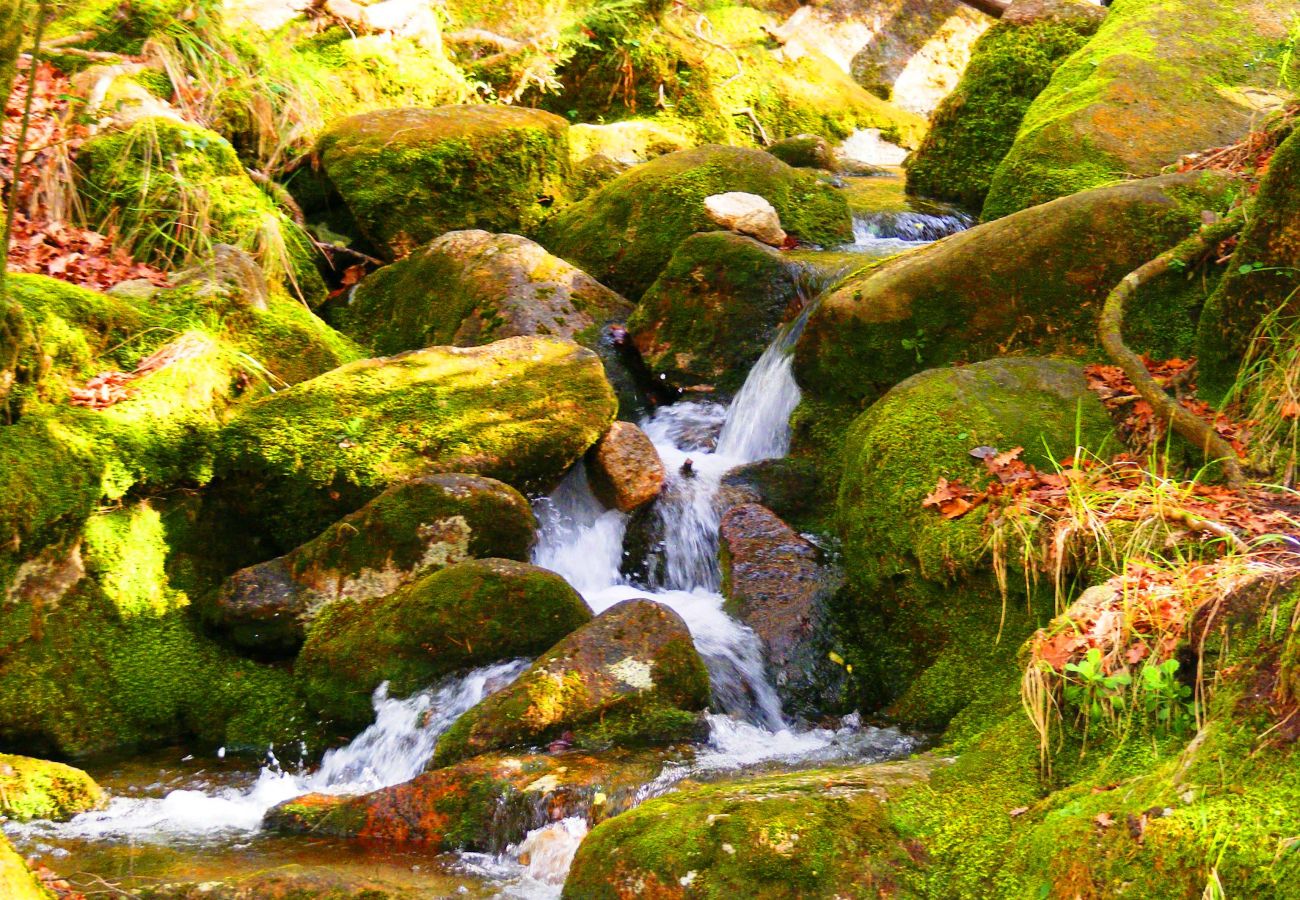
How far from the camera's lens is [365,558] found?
5859mm

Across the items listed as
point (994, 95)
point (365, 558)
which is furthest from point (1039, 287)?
point (994, 95)

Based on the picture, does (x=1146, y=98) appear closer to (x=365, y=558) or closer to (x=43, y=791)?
(x=365, y=558)

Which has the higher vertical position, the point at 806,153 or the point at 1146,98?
the point at 1146,98

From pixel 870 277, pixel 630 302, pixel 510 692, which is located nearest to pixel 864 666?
pixel 510 692

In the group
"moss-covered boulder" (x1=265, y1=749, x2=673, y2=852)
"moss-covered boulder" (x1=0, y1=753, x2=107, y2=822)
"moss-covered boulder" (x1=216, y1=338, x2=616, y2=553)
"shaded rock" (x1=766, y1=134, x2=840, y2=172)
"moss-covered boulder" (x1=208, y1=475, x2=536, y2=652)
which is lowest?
"moss-covered boulder" (x1=0, y1=753, x2=107, y2=822)

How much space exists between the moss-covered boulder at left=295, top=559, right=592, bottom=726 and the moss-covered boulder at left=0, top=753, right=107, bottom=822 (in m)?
1.10

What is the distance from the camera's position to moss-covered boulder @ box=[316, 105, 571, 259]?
9.39 meters

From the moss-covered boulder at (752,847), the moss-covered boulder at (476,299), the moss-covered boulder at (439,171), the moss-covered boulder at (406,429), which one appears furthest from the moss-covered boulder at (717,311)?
the moss-covered boulder at (752,847)

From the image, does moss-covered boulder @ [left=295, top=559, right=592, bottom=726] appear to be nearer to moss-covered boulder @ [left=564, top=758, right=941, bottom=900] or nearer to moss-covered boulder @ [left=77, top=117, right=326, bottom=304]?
moss-covered boulder @ [left=564, top=758, right=941, bottom=900]

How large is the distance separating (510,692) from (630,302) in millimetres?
4433

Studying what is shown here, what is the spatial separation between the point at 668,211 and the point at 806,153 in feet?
10.9

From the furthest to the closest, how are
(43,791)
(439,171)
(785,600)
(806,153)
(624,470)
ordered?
(806,153)
(439,171)
(624,470)
(785,600)
(43,791)

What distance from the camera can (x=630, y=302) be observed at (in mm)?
8711

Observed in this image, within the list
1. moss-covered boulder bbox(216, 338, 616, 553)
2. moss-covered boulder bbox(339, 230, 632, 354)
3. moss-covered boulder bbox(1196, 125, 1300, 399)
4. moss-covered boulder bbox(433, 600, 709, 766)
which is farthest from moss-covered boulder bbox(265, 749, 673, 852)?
moss-covered boulder bbox(339, 230, 632, 354)
